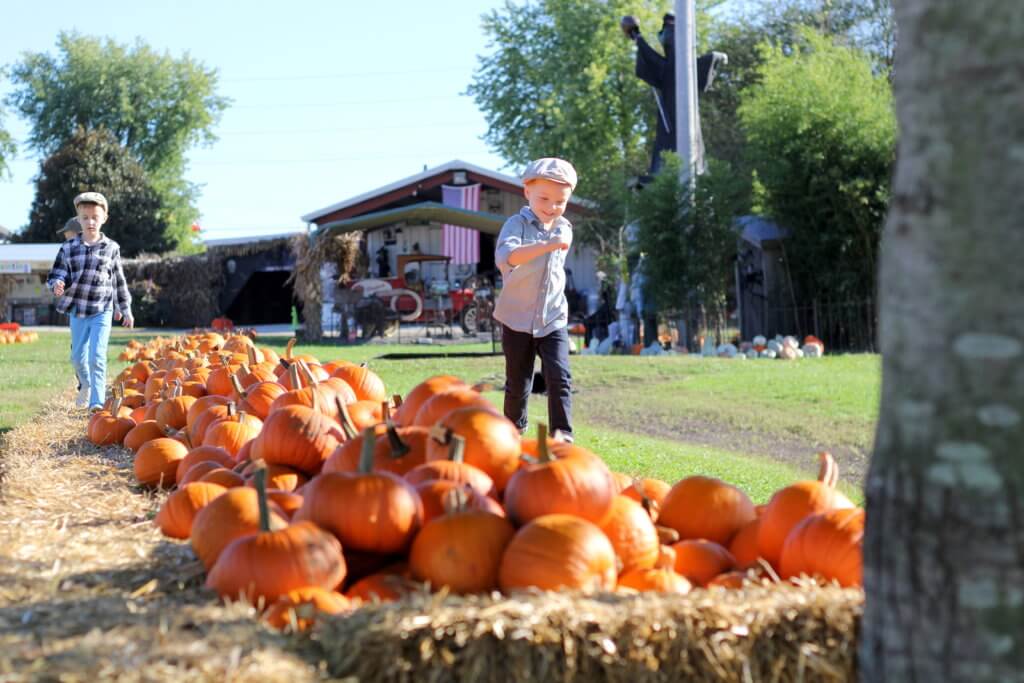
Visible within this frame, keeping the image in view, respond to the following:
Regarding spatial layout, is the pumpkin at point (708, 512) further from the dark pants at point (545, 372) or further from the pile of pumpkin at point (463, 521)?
the dark pants at point (545, 372)

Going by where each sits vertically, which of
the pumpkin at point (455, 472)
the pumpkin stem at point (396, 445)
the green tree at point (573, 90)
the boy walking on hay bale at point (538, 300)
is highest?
the green tree at point (573, 90)

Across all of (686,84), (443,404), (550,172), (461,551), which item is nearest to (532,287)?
(550,172)

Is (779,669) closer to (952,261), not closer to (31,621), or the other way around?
(952,261)

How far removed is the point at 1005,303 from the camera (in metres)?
1.84

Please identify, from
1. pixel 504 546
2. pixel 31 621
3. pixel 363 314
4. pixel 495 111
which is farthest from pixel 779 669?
pixel 495 111

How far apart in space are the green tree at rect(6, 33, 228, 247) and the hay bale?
67.9m

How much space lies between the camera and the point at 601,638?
2.38 m

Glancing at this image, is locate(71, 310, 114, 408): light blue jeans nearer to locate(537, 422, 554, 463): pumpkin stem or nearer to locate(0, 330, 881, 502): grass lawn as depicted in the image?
locate(0, 330, 881, 502): grass lawn

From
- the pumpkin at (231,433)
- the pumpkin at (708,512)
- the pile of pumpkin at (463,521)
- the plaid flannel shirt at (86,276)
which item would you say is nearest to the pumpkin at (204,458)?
the pumpkin at (231,433)

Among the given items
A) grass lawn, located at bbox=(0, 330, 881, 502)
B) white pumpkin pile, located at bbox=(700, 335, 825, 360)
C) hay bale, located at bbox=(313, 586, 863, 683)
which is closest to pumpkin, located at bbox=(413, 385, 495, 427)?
hay bale, located at bbox=(313, 586, 863, 683)

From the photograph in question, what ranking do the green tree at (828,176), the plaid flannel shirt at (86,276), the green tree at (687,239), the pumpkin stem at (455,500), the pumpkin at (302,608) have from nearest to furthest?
the pumpkin at (302,608) < the pumpkin stem at (455,500) < the plaid flannel shirt at (86,276) < the green tree at (687,239) < the green tree at (828,176)

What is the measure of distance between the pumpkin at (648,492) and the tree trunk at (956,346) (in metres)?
1.42

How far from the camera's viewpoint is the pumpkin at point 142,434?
18.9ft

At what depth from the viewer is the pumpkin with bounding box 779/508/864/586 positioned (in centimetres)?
284
